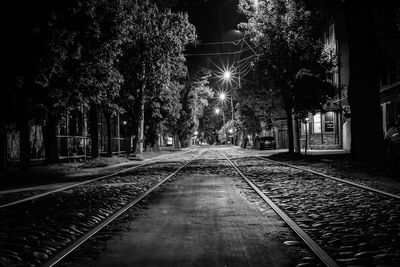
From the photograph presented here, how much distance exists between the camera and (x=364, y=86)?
709 inches

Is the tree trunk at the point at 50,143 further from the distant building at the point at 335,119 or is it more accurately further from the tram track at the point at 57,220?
the distant building at the point at 335,119

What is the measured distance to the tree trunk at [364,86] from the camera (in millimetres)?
17781

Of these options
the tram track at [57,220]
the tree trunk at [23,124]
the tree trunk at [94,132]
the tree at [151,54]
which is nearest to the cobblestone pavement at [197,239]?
the tram track at [57,220]

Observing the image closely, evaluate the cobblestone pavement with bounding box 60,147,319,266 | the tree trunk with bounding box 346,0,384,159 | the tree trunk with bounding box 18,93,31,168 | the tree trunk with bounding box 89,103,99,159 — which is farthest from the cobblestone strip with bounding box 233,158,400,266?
the tree trunk with bounding box 89,103,99,159

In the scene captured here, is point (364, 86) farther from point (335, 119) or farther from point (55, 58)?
point (335, 119)

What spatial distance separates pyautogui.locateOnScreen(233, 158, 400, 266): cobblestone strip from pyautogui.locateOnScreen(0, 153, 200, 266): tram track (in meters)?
3.02

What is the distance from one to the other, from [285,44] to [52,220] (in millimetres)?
24699

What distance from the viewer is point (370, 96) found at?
17938mm

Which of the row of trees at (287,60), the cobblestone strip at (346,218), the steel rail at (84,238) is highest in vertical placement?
the row of trees at (287,60)

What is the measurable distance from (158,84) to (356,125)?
19491 millimetres

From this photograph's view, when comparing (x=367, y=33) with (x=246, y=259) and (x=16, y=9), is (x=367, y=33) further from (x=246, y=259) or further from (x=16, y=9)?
(x=246, y=259)

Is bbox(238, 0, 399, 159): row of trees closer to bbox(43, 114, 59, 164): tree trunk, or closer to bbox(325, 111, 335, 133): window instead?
bbox(325, 111, 335, 133): window

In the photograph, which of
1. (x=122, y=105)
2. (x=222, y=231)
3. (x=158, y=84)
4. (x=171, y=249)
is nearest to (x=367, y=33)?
(x=222, y=231)

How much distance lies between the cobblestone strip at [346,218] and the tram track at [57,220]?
3020 millimetres
